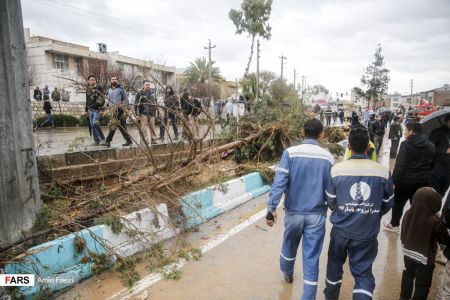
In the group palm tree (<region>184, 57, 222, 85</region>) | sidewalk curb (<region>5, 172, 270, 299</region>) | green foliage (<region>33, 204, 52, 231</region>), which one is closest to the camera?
sidewalk curb (<region>5, 172, 270, 299</region>)

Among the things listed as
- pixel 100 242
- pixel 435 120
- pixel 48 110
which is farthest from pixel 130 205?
pixel 48 110

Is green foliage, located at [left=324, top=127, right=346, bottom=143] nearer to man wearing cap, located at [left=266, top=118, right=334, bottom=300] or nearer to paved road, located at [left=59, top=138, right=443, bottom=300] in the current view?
paved road, located at [left=59, top=138, right=443, bottom=300]

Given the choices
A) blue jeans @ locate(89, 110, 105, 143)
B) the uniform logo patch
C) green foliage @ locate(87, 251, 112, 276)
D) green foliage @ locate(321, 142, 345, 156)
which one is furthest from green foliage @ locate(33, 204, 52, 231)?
green foliage @ locate(321, 142, 345, 156)

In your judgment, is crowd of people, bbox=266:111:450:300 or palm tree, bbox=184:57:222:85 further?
palm tree, bbox=184:57:222:85

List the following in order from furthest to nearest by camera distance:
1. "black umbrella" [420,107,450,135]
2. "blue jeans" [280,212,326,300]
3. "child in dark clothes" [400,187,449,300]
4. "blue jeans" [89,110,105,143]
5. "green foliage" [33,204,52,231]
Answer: "blue jeans" [89,110,105,143], "black umbrella" [420,107,450,135], "green foliage" [33,204,52,231], "blue jeans" [280,212,326,300], "child in dark clothes" [400,187,449,300]

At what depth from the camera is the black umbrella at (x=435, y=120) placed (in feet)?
15.8

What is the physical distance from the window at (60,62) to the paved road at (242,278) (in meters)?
34.0

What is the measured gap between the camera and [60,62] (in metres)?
31.8

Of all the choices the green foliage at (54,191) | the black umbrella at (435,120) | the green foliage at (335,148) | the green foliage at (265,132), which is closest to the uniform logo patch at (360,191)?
the black umbrella at (435,120)

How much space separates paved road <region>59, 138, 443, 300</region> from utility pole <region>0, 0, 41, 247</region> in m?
1.17

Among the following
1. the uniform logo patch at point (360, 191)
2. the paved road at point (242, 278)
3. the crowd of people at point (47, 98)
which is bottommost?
the paved road at point (242, 278)

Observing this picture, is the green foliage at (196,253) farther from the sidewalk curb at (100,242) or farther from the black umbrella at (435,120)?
the black umbrella at (435,120)

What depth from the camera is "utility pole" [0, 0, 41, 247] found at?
3.20 m

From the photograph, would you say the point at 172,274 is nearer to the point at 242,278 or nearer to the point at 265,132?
the point at 242,278
